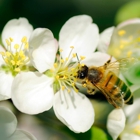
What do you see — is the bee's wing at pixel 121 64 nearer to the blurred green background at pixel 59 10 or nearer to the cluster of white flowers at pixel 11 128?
the cluster of white flowers at pixel 11 128

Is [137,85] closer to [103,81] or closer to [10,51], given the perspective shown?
[103,81]

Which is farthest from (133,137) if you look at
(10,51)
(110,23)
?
(110,23)

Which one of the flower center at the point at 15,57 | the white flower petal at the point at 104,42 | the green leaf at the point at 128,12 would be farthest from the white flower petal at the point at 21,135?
the green leaf at the point at 128,12

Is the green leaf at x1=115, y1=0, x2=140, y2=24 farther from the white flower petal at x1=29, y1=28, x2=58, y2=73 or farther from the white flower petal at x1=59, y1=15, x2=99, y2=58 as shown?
the white flower petal at x1=29, y1=28, x2=58, y2=73

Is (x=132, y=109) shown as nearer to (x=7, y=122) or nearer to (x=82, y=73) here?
(x=82, y=73)

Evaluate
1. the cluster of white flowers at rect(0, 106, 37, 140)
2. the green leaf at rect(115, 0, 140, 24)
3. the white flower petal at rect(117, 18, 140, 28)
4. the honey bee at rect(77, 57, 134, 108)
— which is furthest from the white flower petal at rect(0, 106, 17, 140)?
→ the green leaf at rect(115, 0, 140, 24)

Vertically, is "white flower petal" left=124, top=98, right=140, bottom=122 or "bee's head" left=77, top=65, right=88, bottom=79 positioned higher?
"bee's head" left=77, top=65, right=88, bottom=79
